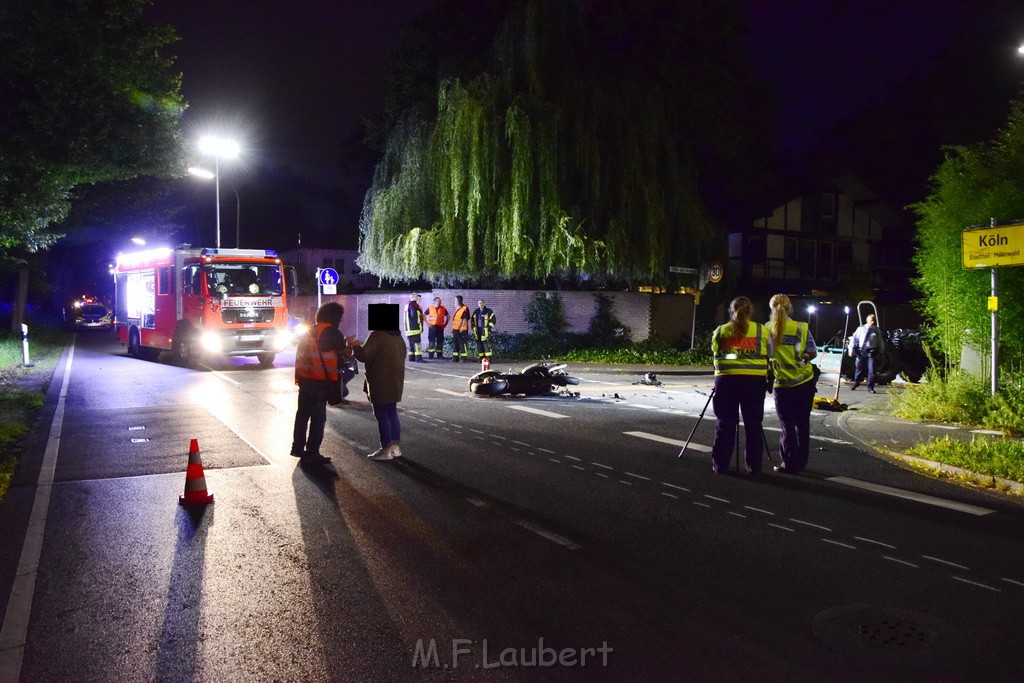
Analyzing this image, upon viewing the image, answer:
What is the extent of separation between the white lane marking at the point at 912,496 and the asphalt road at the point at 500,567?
45 millimetres

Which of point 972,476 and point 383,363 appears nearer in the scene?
point 972,476

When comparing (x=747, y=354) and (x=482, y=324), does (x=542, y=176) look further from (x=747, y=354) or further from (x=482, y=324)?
(x=747, y=354)

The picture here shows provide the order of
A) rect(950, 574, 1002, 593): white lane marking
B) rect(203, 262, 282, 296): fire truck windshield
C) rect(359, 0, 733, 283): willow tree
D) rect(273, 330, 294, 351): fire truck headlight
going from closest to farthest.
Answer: rect(950, 574, 1002, 593): white lane marking
rect(203, 262, 282, 296): fire truck windshield
rect(273, 330, 294, 351): fire truck headlight
rect(359, 0, 733, 283): willow tree

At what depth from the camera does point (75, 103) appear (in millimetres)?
18625

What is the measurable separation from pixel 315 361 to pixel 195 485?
2.24 metres

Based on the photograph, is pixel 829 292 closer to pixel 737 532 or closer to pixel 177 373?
pixel 177 373

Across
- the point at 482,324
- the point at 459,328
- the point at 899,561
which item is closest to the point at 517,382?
the point at 482,324

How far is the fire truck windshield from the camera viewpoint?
70.2 ft

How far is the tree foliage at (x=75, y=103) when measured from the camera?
17688mm

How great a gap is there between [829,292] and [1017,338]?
37.8 meters

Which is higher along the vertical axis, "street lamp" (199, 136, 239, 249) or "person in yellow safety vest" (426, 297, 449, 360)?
"street lamp" (199, 136, 239, 249)

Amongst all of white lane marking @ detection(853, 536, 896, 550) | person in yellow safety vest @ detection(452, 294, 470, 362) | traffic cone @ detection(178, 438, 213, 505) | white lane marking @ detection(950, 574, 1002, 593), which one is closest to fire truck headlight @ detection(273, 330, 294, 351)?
person in yellow safety vest @ detection(452, 294, 470, 362)

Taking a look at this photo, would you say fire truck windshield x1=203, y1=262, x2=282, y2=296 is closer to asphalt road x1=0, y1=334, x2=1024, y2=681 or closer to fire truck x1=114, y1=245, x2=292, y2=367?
fire truck x1=114, y1=245, x2=292, y2=367

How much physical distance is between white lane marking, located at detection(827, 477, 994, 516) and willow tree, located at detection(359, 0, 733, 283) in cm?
1615
